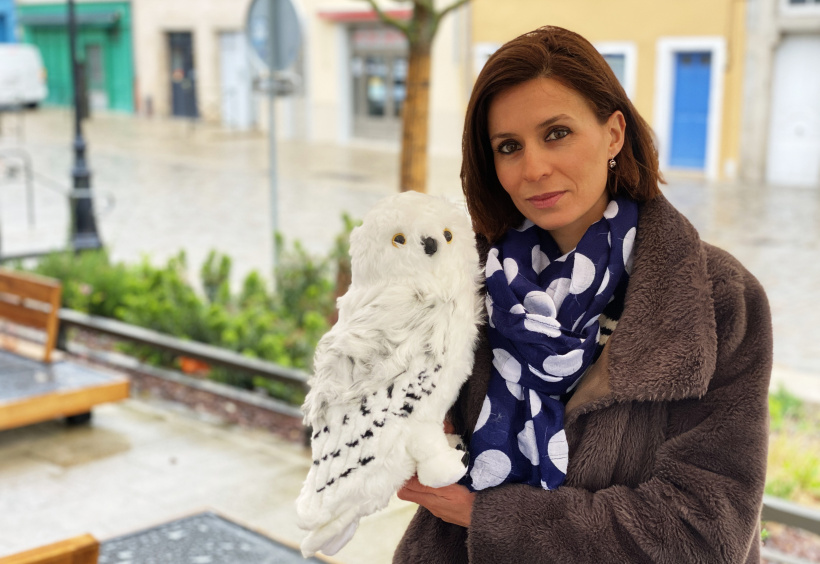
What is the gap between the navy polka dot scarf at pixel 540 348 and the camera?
1.48 metres

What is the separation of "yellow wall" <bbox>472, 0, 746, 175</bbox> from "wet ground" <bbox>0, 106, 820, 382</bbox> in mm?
1801

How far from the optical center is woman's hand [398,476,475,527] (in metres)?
1.53

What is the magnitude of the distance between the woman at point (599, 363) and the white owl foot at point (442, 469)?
55 millimetres

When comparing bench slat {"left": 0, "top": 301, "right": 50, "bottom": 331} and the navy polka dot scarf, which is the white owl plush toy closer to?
the navy polka dot scarf

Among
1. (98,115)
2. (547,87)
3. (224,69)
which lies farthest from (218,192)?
(98,115)

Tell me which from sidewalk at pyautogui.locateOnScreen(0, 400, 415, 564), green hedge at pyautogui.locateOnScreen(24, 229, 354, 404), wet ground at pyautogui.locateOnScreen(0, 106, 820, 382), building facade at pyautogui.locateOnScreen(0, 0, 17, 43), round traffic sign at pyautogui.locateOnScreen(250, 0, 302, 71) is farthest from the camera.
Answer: building facade at pyautogui.locateOnScreen(0, 0, 17, 43)

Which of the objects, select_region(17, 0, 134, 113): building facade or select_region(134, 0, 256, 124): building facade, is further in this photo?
select_region(17, 0, 134, 113): building facade

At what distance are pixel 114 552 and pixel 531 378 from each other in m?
1.99

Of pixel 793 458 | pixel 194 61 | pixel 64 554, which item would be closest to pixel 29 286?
pixel 64 554

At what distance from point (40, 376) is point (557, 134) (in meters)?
4.52

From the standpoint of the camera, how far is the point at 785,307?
28.0ft

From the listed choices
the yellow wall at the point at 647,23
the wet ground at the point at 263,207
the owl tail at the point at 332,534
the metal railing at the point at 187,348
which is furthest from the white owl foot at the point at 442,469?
the yellow wall at the point at 647,23

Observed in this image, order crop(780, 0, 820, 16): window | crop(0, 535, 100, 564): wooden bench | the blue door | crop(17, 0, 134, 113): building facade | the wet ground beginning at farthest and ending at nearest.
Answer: crop(17, 0, 134, 113): building facade
the blue door
crop(780, 0, 820, 16): window
the wet ground
crop(0, 535, 100, 564): wooden bench

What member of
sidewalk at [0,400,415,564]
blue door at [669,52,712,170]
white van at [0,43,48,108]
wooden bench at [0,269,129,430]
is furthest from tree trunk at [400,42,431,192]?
white van at [0,43,48,108]
